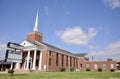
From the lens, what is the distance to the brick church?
4003 centimetres

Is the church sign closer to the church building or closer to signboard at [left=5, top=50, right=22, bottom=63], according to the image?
signboard at [left=5, top=50, right=22, bottom=63]

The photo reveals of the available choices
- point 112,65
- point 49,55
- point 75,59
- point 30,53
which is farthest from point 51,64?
point 112,65

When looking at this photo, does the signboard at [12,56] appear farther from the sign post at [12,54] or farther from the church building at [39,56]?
the church building at [39,56]

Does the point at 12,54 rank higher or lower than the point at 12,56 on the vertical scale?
higher

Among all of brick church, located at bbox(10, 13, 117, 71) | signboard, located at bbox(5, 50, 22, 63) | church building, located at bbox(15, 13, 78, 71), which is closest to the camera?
signboard, located at bbox(5, 50, 22, 63)

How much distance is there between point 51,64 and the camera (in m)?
42.1

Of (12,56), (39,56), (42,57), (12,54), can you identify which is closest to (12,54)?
(12,54)

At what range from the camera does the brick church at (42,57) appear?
40031 mm

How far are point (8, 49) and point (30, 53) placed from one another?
22.0 meters

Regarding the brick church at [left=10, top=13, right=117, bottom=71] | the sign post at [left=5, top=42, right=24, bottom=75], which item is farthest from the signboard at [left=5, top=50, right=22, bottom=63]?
the brick church at [left=10, top=13, right=117, bottom=71]

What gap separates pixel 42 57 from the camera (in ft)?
135

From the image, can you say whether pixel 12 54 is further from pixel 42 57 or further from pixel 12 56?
pixel 42 57

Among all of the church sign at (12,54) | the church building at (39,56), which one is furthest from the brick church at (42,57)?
the church sign at (12,54)

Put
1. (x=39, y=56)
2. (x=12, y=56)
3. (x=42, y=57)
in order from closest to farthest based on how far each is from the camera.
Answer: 1. (x=12, y=56)
2. (x=42, y=57)
3. (x=39, y=56)
